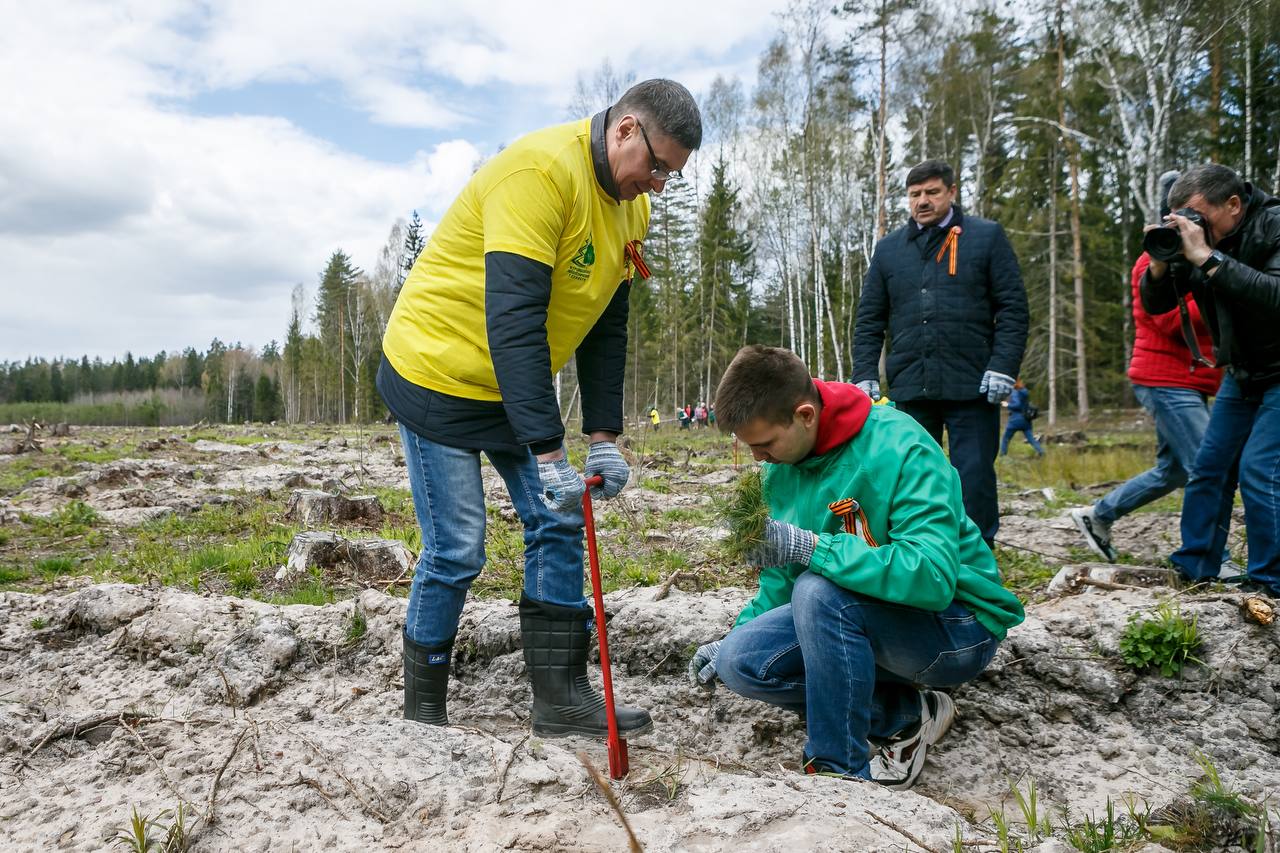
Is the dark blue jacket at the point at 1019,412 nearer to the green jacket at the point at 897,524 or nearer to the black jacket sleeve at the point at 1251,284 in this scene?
the black jacket sleeve at the point at 1251,284

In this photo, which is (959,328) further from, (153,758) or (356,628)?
(153,758)

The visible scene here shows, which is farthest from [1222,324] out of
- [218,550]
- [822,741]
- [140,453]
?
[140,453]

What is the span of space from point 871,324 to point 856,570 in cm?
271

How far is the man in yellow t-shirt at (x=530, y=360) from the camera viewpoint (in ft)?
7.14

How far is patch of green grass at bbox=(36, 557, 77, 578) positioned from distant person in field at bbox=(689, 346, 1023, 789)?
180 inches

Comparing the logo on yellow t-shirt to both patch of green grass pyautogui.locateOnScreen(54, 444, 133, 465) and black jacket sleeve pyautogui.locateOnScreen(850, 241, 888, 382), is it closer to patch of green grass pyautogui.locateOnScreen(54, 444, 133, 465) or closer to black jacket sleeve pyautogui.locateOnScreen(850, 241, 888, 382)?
black jacket sleeve pyautogui.locateOnScreen(850, 241, 888, 382)

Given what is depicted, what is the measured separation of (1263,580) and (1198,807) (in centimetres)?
172

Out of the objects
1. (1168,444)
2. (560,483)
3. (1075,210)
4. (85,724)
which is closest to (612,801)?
(560,483)

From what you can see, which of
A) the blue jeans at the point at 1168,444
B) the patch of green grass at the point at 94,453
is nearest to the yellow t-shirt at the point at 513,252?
the blue jeans at the point at 1168,444

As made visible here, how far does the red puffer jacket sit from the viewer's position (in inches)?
157

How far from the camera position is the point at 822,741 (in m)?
2.26

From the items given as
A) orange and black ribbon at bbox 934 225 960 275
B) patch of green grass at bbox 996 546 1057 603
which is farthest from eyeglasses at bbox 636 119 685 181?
patch of green grass at bbox 996 546 1057 603

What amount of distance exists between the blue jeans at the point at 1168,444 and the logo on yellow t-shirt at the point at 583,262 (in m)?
3.14

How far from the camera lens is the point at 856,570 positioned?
216 cm
